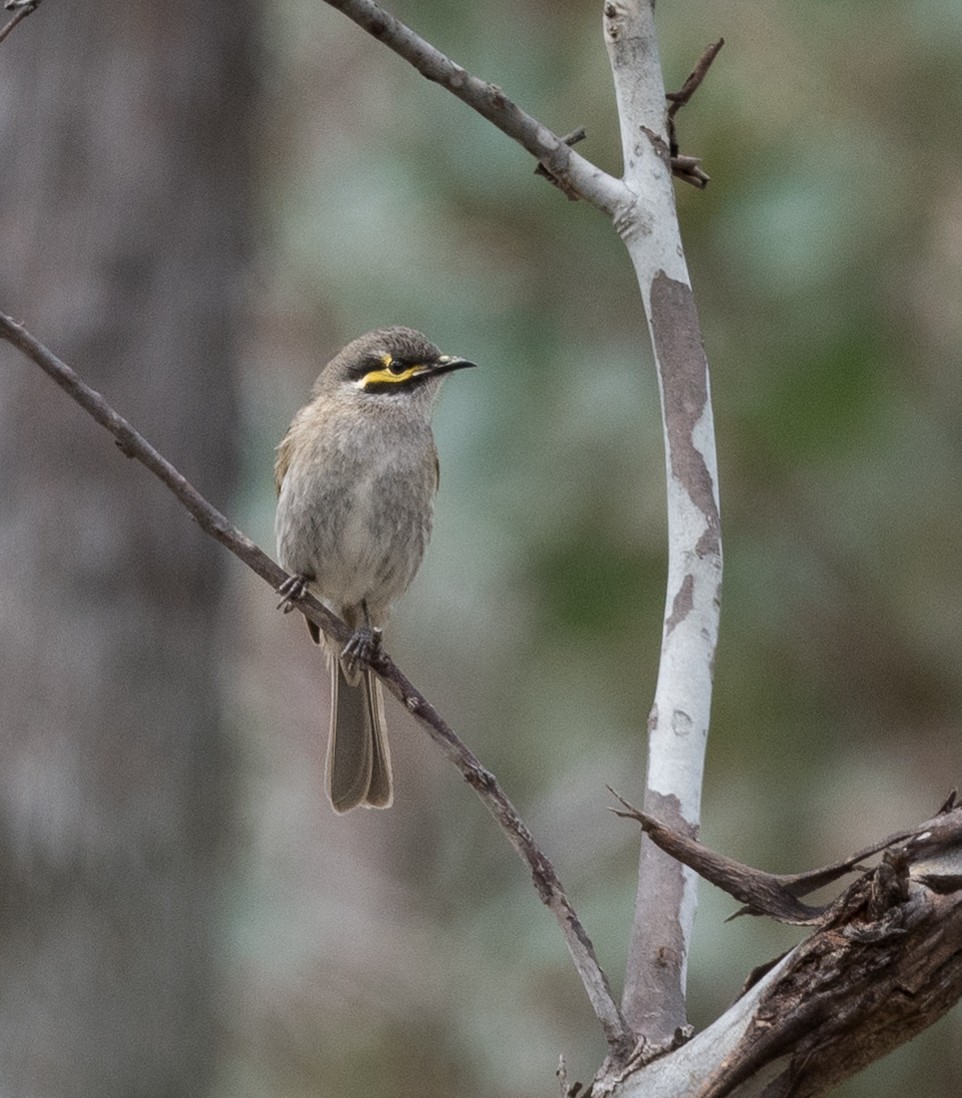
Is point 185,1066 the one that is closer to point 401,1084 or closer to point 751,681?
point 401,1084

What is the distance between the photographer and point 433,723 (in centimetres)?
292

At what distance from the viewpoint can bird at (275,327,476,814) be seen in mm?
5082

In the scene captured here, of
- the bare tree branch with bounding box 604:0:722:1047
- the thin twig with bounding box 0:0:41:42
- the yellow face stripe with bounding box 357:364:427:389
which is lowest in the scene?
the bare tree branch with bounding box 604:0:722:1047

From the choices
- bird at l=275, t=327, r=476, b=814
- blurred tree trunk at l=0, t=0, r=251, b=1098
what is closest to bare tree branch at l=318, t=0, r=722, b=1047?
bird at l=275, t=327, r=476, b=814

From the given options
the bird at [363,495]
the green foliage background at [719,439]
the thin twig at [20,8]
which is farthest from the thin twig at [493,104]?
the green foliage background at [719,439]

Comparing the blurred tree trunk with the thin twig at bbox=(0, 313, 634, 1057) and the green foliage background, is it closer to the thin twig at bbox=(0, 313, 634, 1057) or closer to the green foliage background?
the green foliage background

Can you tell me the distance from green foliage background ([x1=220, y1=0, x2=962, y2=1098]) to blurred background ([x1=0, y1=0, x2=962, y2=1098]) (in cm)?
2

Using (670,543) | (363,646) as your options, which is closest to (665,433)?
(670,543)

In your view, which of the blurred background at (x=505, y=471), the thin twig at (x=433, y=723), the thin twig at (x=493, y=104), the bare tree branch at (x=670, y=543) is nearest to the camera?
the thin twig at (x=433, y=723)

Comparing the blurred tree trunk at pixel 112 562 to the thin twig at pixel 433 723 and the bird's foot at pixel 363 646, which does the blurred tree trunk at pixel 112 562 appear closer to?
the bird's foot at pixel 363 646

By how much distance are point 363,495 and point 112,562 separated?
1.46 meters

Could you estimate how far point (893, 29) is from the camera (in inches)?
263

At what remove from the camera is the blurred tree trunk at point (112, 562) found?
5965 millimetres

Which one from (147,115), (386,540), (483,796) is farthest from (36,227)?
(483,796)
